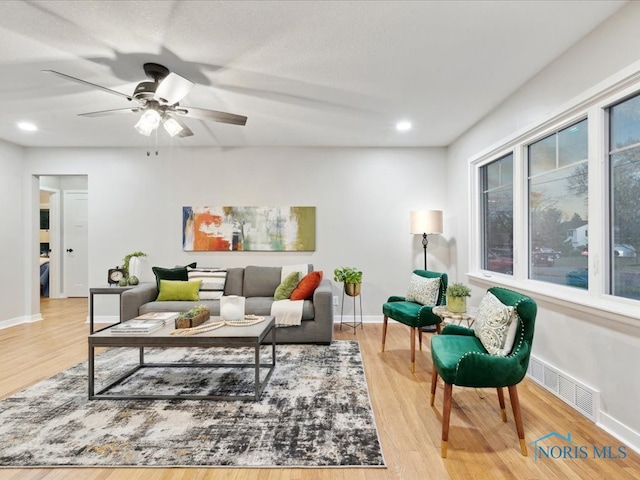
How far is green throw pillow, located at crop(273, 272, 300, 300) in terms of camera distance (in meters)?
4.04

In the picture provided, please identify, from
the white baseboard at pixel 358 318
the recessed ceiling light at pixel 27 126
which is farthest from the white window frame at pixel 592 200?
the recessed ceiling light at pixel 27 126

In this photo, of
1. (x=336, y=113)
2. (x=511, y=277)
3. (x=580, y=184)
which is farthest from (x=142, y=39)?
(x=511, y=277)

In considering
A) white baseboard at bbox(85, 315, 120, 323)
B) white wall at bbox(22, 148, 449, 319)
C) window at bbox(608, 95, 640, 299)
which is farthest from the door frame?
window at bbox(608, 95, 640, 299)

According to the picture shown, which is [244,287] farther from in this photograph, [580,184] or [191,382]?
[580,184]

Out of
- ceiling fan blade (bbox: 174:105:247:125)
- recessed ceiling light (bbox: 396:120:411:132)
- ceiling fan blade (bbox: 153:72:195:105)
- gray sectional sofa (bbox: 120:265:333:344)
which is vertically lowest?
gray sectional sofa (bbox: 120:265:333:344)

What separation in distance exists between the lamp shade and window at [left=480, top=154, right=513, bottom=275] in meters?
0.58

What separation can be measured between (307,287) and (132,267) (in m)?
2.42

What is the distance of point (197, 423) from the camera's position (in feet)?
7.11

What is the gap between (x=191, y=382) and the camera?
2787 mm

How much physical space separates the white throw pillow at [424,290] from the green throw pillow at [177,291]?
8.43 ft

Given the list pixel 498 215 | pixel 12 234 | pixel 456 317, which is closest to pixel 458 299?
pixel 456 317

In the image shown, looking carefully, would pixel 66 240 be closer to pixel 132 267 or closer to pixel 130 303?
pixel 132 267

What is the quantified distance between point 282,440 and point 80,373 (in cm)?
215

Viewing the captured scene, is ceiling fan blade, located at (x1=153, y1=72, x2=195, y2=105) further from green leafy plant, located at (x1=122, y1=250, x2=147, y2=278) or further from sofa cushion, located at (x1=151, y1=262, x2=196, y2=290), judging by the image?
green leafy plant, located at (x1=122, y1=250, x2=147, y2=278)
